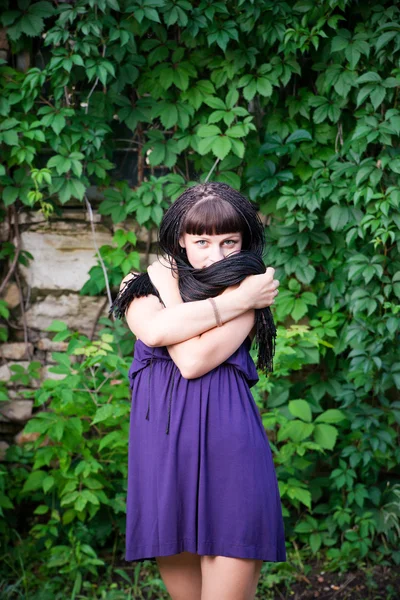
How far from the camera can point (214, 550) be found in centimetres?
177

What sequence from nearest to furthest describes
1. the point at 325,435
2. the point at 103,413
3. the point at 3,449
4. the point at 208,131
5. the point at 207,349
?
1. the point at 207,349
2. the point at 103,413
3. the point at 325,435
4. the point at 208,131
5. the point at 3,449

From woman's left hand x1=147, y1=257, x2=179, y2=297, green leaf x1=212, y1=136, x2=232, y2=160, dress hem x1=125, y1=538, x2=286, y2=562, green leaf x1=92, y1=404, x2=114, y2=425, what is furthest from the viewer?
green leaf x1=212, y1=136, x2=232, y2=160

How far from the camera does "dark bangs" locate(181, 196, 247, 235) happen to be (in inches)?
71.7

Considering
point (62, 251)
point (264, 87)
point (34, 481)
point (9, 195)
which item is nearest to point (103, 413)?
point (34, 481)

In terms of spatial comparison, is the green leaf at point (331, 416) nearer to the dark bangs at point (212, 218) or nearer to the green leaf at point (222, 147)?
the green leaf at point (222, 147)

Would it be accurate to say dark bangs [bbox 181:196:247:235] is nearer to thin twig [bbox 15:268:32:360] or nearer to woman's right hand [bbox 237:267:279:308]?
woman's right hand [bbox 237:267:279:308]

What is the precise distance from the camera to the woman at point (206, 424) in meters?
1.78

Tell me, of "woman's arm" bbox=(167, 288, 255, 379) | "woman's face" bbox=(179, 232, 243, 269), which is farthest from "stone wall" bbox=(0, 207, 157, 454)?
"woman's arm" bbox=(167, 288, 255, 379)

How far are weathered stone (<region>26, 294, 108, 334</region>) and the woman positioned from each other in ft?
6.30

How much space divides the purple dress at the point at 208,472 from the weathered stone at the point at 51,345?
1986 millimetres

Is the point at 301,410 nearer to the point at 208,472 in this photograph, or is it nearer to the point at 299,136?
the point at 299,136

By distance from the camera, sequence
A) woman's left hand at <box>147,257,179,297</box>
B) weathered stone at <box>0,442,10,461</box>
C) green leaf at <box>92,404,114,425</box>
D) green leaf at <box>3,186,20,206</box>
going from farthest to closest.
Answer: weathered stone at <box>0,442,10,461</box>
green leaf at <box>3,186,20,206</box>
green leaf at <box>92,404,114,425</box>
woman's left hand at <box>147,257,179,297</box>

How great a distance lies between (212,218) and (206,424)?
56cm

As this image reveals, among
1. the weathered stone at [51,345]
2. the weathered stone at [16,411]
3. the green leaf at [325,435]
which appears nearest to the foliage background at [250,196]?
the green leaf at [325,435]
